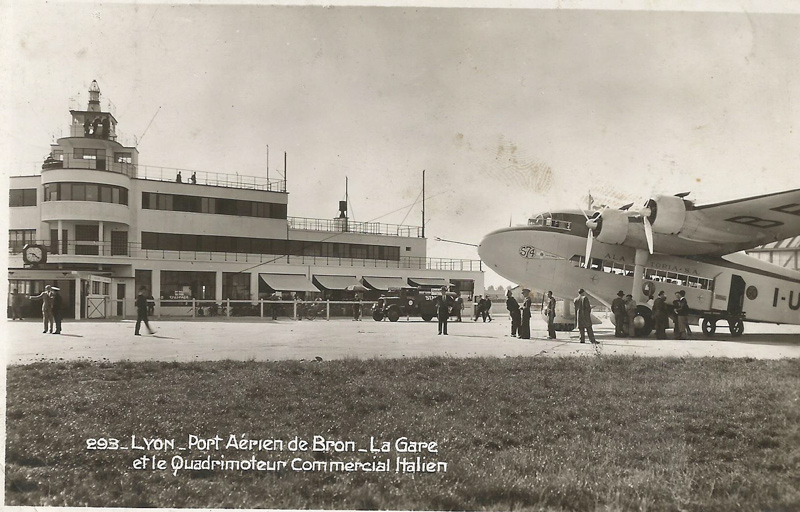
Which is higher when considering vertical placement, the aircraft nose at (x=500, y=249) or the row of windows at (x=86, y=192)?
the row of windows at (x=86, y=192)

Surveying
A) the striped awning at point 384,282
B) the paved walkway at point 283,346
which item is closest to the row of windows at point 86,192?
the paved walkway at point 283,346

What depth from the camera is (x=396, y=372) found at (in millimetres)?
8984

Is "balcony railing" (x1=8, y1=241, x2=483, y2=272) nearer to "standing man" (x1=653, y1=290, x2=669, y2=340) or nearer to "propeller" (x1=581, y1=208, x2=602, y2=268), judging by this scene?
"propeller" (x1=581, y1=208, x2=602, y2=268)

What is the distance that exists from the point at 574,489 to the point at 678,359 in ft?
20.6

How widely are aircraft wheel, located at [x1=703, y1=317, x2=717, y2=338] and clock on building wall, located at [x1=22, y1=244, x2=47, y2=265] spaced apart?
79.5ft

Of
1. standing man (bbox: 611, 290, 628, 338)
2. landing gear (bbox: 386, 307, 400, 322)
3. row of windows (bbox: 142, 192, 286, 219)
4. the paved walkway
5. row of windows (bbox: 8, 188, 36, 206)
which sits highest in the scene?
row of windows (bbox: 142, 192, 286, 219)

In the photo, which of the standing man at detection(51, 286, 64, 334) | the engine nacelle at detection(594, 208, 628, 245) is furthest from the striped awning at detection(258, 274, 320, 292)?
the engine nacelle at detection(594, 208, 628, 245)

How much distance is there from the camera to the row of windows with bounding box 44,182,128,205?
26.0 metres

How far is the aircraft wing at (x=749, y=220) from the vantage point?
13.2 meters

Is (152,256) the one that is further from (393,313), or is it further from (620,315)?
(620,315)

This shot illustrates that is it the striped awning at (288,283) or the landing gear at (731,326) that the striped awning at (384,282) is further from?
the landing gear at (731,326)

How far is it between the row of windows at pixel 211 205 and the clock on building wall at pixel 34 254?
22.4 ft

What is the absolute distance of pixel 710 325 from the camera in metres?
17.1

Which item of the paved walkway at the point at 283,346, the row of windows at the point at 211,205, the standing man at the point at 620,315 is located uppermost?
the row of windows at the point at 211,205
